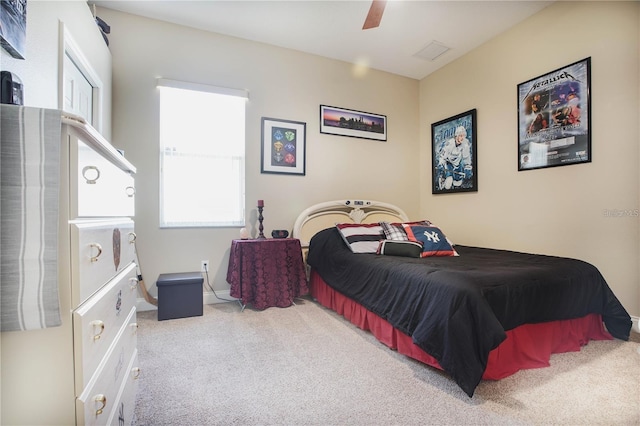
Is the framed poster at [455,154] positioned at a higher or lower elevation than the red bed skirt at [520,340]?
higher

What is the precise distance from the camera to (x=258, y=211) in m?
3.30

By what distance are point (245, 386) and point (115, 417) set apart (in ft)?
2.51

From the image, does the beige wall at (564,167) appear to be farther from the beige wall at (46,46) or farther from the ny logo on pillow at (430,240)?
the beige wall at (46,46)

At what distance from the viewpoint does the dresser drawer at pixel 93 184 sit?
2.31ft

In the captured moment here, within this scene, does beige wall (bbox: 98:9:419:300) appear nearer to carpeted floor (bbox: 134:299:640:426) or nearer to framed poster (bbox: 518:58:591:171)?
carpeted floor (bbox: 134:299:640:426)

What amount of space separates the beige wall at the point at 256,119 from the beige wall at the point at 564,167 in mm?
867

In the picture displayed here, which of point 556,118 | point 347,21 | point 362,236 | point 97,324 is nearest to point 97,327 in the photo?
point 97,324

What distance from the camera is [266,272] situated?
2922 millimetres

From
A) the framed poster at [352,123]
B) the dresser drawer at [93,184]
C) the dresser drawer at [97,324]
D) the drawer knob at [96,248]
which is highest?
the framed poster at [352,123]

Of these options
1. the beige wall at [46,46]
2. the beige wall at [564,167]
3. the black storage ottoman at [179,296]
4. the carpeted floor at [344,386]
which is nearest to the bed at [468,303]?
the carpeted floor at [344,386]

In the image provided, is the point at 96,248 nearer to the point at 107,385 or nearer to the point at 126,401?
the point at 107,385

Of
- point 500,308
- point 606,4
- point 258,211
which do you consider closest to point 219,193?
point 258,211

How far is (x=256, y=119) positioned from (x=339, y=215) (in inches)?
60.6

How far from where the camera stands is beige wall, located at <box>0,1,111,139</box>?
137cm
